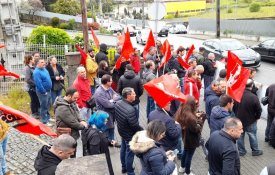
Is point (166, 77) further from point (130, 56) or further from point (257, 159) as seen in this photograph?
point (130, 56)

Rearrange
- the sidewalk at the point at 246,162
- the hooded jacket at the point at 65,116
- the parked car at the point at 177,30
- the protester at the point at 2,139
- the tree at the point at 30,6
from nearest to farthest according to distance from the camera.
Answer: the protester at the point at 2,139
the hooded jacket at the point at 65,116
the sidewalk at the point at 246,162
the tree at the point at 30,6
the parked car at the point at 177,30

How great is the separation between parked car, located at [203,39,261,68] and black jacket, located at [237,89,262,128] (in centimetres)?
1114

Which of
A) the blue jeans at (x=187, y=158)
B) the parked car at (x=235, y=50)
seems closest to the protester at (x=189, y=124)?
the blue jeans at (x=187, y=158)

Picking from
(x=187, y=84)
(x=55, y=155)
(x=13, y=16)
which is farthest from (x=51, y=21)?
(x=55, y=155)

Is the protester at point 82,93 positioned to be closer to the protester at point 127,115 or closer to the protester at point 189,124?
the protester at point 127,115

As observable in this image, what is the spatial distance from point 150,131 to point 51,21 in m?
35.8

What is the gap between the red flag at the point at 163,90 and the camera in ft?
19.0

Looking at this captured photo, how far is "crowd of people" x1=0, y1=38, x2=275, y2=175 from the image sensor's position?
169 inches

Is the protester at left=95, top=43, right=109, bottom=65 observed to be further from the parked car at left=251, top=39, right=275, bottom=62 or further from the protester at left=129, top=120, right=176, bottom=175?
the parked car at left=251, top=39, right=275, bottom=62

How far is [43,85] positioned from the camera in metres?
8.71

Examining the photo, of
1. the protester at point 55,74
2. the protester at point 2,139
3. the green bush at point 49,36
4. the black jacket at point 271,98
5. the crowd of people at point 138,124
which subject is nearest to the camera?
the crowd of people at point 138,124

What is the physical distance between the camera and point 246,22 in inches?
1391

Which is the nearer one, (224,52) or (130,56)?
(130,56)

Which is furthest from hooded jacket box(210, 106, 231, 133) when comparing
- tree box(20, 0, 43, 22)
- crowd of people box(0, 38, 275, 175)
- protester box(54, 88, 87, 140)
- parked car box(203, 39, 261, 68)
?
tree box(20, 0, 43, 22)
